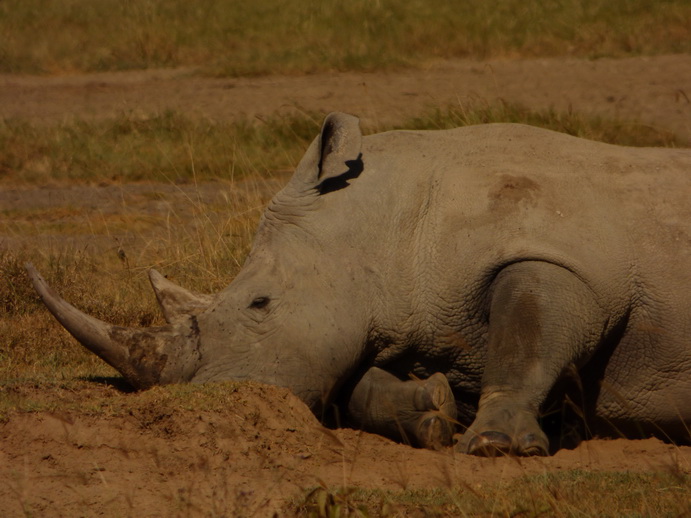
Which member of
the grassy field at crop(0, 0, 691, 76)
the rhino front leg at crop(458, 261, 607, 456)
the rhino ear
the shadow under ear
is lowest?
the grassy field at crop(0, 0, 691, 76)

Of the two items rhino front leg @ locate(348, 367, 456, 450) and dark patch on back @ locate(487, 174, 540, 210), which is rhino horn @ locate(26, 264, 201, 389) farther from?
dark patch on back @ locate(487, 174, 540, 210)

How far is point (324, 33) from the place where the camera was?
1748cm

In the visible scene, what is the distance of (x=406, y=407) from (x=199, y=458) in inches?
42.8

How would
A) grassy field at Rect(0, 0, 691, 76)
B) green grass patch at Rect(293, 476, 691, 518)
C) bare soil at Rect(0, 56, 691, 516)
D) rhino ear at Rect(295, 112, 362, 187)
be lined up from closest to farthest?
green grass patch at Rect(293, 476, 691, 518), bare soil at Rect(0, 56, 691, 516), rhino ear at Rect(295, 112, 362, 187), grassy field at Rect(0, 0, 691, 76)

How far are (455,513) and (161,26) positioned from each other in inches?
593

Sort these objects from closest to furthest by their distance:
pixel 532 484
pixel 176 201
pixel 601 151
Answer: pixel 532 484 → pixel 601 151 → pixel 176 201

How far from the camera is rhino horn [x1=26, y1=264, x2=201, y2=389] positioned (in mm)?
5180

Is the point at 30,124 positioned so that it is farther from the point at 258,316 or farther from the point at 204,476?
the point at 204,476

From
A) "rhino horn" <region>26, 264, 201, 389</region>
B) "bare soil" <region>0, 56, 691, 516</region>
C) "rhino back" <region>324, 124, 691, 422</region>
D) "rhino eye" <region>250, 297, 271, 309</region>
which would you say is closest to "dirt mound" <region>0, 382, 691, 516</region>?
"bare soil" <region>0, 56, 691, 516</region>

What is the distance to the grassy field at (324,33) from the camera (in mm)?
16297

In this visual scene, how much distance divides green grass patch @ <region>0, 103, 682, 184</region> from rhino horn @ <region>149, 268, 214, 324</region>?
4.83 meters

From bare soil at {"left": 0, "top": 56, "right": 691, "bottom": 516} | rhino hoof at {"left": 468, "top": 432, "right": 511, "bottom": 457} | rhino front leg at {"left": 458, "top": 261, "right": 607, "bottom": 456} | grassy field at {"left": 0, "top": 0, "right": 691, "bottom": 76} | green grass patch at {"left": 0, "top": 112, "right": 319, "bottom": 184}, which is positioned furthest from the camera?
grassy field at {"left": 0, "top": 0, "right": 691, "bottom": 76}

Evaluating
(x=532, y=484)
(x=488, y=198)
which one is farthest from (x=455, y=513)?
(x=488, y=198)

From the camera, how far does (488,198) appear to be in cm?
546
